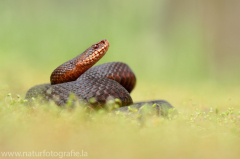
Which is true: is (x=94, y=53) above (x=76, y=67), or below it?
above

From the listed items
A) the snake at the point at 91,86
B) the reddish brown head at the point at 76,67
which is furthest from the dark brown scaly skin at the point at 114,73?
the reddish brown head at the point at 76,67

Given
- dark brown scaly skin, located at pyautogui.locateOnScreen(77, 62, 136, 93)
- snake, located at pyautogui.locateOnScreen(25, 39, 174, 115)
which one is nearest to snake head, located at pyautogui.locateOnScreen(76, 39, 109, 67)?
snake, located at pyautogui.locateOnScreen(25, 39, 174, 115)

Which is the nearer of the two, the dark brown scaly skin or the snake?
the snake

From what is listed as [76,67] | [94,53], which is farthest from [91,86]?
[94,53]

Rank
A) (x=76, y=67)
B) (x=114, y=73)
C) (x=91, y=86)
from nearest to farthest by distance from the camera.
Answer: (x=91, y=86) → (x=76, y=67) → (x=114, y=73)

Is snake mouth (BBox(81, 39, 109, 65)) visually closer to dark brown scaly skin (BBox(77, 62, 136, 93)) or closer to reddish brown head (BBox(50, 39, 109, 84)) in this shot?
reddish brown head (BBox(50, 39, 109, 84))

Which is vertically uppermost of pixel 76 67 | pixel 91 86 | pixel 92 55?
pixel 92 55

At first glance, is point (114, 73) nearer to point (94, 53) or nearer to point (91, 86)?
point (94, 53)

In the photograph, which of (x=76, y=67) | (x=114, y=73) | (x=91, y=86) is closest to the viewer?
(x=91, y=86)

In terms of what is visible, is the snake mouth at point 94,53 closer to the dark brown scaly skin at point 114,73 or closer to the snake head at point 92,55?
the snake head at point 92,55
